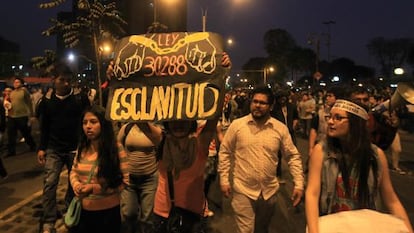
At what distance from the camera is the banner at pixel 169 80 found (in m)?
3.96

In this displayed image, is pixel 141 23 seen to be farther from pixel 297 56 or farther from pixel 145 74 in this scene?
pixel 145 74

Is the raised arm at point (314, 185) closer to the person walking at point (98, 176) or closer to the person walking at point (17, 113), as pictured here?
the person walking at point (98, 176)

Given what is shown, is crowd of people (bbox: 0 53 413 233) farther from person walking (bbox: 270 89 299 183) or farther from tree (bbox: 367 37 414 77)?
tree (bbox: 367 37 414 77)

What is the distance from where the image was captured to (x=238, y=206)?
4.37m

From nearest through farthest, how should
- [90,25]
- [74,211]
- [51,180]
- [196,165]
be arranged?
[74,211] < [196,165] < [51,180] < [90,25]

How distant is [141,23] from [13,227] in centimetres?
5956

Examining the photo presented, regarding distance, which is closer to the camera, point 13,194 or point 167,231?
point 167,231

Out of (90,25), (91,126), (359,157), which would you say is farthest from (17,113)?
(359,157)

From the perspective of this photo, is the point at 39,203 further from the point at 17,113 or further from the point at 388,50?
the point at 388,50

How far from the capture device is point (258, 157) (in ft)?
14.3

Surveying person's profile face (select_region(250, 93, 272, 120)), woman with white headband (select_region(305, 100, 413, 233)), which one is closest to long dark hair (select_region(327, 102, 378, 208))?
woman with white headband (select_region(305, 100, 413, 233))

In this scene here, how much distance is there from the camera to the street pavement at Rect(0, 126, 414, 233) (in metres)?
5.88

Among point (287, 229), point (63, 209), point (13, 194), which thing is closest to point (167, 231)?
point (287, 229)

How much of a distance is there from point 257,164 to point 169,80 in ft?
3.83
